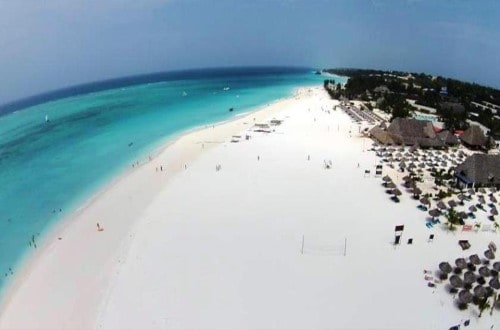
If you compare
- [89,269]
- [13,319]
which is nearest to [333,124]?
[89,269]

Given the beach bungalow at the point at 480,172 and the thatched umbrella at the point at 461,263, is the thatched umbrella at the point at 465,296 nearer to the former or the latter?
the thatched umbrella at the point at 461,263

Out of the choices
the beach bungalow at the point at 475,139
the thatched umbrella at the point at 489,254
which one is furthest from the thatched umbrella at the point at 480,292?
the beach bungalow at the point at 475,139

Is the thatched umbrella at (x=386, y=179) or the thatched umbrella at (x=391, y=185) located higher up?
the thatched umbrella at (x=386, y=179)

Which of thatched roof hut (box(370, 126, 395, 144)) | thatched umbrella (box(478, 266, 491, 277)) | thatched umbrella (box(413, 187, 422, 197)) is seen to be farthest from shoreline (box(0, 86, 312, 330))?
thatched umbrella (box(413, 187, 422, 197))

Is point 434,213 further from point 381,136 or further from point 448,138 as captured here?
point 448,138

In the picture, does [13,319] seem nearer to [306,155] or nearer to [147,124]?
[306,155]

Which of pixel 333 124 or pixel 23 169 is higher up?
pixel 333 124

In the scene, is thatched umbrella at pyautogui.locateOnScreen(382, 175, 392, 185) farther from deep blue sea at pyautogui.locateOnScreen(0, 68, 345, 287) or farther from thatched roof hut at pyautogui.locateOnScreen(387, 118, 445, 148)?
deep blue sea at pyautogui.locateOnScreen(0, 68, 345, 287)
